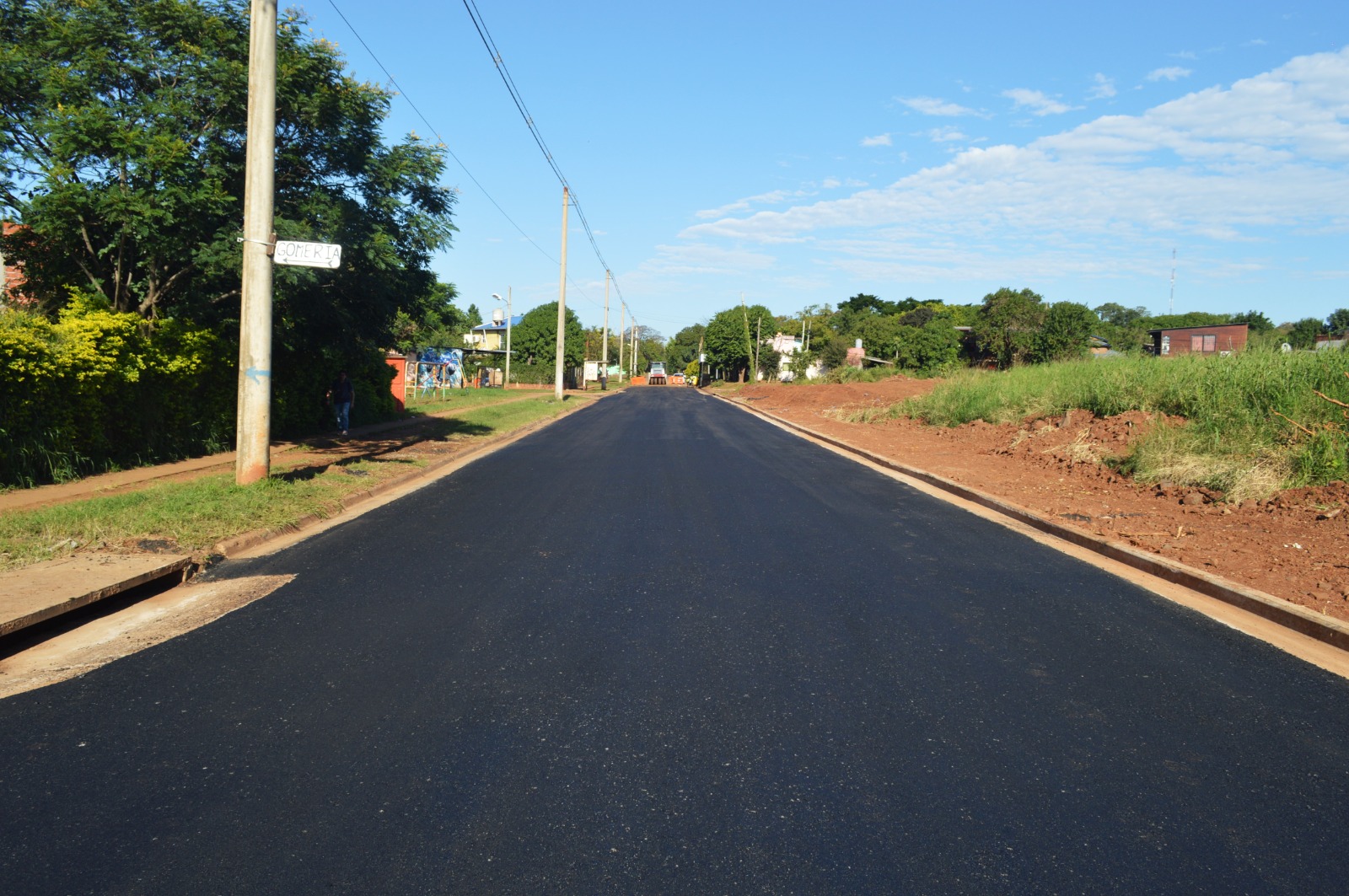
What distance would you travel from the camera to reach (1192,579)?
758 cm

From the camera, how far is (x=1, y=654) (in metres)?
5.26

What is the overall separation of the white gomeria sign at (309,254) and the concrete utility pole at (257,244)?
1.45 feet

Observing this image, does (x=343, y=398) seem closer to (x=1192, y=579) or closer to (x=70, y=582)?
(x=70, y=582)

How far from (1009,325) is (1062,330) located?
3.67m

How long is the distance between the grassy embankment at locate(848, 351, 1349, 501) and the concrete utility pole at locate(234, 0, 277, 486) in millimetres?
11596

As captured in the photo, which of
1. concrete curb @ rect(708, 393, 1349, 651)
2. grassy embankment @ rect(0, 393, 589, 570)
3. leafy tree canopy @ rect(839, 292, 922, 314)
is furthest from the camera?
leafy tree canopy @ rect(839, 292, 922, 314)

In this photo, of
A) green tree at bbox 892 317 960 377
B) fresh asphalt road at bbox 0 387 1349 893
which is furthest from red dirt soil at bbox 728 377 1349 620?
green tree at bbox 892 317 960 377

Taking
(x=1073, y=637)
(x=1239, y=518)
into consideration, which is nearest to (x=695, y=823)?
(x=1073, y=637)

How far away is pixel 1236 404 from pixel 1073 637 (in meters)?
9.28

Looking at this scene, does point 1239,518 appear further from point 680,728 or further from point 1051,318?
point 1051,318

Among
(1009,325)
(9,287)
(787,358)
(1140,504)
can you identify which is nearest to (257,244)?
(9,287)

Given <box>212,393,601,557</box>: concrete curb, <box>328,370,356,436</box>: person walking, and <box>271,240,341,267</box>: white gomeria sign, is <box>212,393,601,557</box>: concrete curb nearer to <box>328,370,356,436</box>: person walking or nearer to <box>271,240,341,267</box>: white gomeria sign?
<box>271,240,341,267</box>: white gomeria sign

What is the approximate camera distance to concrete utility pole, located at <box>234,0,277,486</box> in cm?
1041

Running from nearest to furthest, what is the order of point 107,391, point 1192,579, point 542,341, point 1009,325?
point 1192,579 < point 107,391 < point 1009,325 < point 542,341
